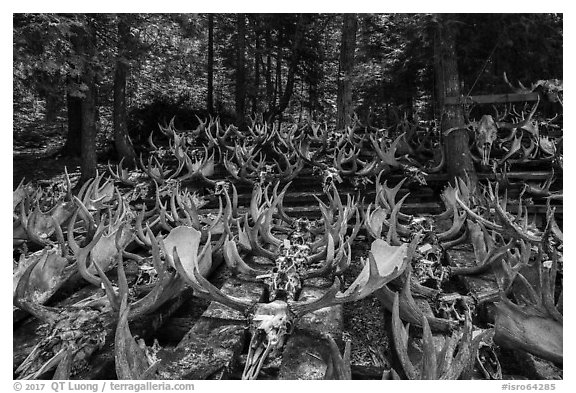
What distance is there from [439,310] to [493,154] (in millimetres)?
7268

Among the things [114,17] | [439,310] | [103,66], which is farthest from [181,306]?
[114,17]

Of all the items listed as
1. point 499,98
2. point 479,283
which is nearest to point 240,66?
point 499,98

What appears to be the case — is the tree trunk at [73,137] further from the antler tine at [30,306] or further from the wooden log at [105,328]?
the antler tine at [30,306]

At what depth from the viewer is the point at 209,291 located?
3.23 m

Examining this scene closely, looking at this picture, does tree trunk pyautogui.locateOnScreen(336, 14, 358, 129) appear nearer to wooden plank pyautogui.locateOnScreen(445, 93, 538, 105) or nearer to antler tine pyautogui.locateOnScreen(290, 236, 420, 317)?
wooden plank pyautogui.locateOnScreen(445, 93, 538, 105)

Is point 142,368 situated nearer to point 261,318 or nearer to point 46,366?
point 46,366

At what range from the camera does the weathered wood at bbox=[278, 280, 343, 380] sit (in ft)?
8.46

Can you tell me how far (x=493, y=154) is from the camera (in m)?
9.55

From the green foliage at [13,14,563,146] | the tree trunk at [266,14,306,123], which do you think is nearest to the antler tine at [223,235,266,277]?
the green foliage at [13,14,563,146]

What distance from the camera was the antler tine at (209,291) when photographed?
3.12 meters

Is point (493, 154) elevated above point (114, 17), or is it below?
below

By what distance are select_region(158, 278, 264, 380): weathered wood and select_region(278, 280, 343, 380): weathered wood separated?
37 centimetres

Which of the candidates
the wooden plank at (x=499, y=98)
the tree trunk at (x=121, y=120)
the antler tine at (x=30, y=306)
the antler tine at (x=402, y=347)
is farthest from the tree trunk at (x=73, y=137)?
the antler tine at (x=402, y=347)

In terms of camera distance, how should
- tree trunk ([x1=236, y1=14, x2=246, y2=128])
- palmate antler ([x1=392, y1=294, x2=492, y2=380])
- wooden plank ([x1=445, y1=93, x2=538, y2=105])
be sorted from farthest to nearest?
tree trunk ([x1=236, y1=14, x2=246, y2=128]) < wooden plank ([x1=445, y1=93, x2=538, y2=105]) < palmate antler ([x1=392, y1=294, x2=492, y2=380])
